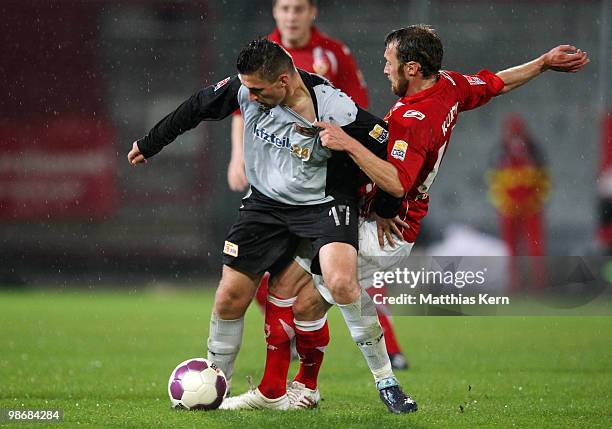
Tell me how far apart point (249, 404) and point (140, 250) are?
856 centimetres

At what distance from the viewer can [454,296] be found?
22.2 ft

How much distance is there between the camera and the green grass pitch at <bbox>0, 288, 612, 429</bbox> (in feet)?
16.5

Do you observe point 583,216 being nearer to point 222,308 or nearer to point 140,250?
point 140,250

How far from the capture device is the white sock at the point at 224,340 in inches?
213

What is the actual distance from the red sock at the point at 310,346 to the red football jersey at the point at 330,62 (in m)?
2.13

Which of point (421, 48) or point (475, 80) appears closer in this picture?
point (421, 48)

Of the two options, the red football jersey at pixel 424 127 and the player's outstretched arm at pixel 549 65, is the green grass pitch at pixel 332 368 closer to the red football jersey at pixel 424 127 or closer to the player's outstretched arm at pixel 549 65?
the red football jersey at pixel 424 127

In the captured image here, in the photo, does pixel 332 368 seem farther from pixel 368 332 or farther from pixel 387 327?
pixel 368 332

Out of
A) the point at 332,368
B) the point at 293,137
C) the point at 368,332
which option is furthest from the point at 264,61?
the point at 332,368

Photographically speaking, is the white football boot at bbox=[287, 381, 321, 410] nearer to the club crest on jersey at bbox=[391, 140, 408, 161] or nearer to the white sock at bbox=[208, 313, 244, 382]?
the white sock at bbox=[208, 313, 244, 382]

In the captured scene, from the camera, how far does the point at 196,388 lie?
16.8 ft

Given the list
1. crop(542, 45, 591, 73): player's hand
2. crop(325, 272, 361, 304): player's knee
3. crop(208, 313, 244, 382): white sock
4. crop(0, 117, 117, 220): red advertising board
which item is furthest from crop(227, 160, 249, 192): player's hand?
crop(0, 117, 117, 220): red advertising board

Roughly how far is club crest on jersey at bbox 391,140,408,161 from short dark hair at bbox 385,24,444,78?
1.64 ft

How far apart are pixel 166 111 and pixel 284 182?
897 centimetres
